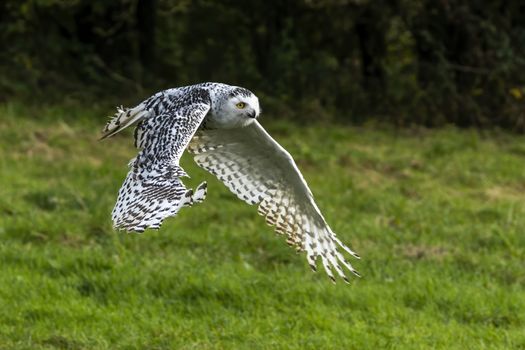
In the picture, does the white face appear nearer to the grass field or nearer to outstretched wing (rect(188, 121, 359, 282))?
outstretched wing (rect(188, 121, 359, 282))

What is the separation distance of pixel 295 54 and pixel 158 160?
1027cm

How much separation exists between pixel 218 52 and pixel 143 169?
1053 cm

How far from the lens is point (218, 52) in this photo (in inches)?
624

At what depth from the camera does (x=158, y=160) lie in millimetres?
5453

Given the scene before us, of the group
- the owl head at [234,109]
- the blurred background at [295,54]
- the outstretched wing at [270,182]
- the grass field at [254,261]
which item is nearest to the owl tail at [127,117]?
the owl head at [234,109]

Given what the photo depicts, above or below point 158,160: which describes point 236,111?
above

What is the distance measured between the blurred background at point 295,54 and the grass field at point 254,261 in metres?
2.84

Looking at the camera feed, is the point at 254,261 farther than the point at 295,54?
No

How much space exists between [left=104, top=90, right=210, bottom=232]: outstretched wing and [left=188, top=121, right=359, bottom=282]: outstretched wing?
0.69 meters

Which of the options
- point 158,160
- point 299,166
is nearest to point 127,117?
point 158,160

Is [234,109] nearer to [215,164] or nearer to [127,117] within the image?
[127,117]

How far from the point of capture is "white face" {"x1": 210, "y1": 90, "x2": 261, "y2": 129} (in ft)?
20.3

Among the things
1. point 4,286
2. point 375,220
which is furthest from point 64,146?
point 4,286

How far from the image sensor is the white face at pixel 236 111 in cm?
620
